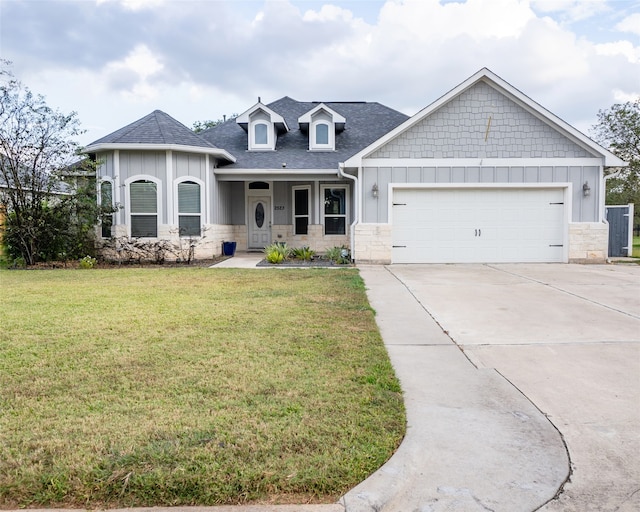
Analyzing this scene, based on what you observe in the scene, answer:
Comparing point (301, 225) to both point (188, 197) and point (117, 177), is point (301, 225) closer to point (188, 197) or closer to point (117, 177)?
point (188, 197)

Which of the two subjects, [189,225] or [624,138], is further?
[624,138]

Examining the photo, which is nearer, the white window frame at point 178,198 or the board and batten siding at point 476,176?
the board and batten siding at point 476,176

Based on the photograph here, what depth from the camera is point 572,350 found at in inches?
189

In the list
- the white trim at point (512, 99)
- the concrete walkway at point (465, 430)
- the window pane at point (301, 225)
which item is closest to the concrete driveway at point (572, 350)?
the concrete walkway at point (465, 430)

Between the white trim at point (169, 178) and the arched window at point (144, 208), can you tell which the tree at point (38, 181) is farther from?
the white trim at point (169, 178)

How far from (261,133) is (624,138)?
2106 centimetres

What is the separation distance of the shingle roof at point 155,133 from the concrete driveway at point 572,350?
7920 millimetres

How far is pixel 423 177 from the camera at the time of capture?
41.8ft

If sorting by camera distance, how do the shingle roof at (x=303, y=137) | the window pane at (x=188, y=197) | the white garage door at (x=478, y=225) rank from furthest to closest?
the shingle roof at (x=303, y=137)
the window pane at (x=188, y=197)
the white garage door at (x=478, y=225)

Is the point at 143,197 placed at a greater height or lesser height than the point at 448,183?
lesser

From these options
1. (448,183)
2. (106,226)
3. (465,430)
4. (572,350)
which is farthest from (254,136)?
(465,430)

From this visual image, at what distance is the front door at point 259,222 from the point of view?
17797 millimetres

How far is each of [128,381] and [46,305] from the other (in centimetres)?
407

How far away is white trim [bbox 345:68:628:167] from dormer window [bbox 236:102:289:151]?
17.7 ft
